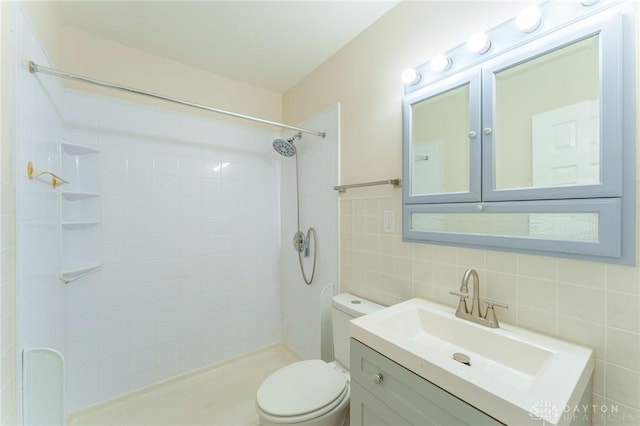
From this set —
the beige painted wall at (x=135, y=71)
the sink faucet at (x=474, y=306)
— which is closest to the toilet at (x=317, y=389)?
the sink faucet at (x=474, y=306)

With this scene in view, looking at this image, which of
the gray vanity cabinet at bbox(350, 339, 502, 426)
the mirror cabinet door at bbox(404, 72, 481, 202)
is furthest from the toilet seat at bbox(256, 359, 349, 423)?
the mirror cabinet door at bbox(404, 72, 481, 202)

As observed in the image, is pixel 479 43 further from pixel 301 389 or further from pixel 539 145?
pixel 301 389

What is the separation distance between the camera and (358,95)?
1632 millimetres

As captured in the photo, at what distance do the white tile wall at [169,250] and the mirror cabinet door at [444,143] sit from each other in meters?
1.47

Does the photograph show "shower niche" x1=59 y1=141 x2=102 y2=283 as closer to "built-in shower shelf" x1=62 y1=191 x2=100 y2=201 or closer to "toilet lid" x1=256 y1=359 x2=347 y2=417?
"built-in shower shelf" x1=62 y1=191 x2=100 y2=201

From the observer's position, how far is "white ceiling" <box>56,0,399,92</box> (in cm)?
144

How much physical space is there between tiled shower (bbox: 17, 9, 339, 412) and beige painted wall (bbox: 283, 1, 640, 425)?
0.23 meters

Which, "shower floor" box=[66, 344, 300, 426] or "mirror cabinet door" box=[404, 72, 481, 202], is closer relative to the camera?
"mirror cabinet door" box=[404, 72, 481, 202]

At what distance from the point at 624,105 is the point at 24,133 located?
202 centimetres

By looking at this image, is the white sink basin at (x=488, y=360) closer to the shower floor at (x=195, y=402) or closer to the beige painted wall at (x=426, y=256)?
the beige painted wall at (x=426, y=256)

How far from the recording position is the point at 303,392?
3.98ft

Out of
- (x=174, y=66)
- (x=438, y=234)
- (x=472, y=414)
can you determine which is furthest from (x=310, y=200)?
(x=472, y=414)

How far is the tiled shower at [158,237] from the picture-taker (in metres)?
1.45

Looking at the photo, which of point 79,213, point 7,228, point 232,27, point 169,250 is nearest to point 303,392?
point 7,228
